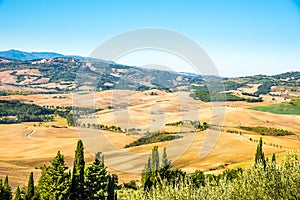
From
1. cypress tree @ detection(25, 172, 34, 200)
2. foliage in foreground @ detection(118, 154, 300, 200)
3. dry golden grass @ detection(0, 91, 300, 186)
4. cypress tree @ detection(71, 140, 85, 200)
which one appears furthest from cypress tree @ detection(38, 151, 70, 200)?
dry golden grass @ detection(0, 91, 300, 186)

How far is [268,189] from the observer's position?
1847 centimetres

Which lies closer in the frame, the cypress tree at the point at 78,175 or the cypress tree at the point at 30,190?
the cypress tree at the point at 30,190

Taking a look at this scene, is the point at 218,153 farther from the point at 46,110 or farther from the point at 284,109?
the point at 46,110

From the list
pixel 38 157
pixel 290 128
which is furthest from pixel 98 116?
pixel 290 128

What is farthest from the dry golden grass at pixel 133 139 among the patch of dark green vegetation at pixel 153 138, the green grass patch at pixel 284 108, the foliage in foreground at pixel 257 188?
the foliage in foreground at pixel 257 188

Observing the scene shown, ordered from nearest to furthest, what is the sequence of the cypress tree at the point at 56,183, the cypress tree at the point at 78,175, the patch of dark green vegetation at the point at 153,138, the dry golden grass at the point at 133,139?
the cypress tree at the point at 56,183 < the cypress tree at the point at 78,175 < the dry golden grass at the point at 133,139 < the patch of dark green vegetation at the point at 153,138

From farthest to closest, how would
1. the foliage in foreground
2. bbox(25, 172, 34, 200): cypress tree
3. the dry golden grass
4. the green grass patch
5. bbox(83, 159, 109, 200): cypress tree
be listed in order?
the green grass patch
the dry golden grass
bbox(83, 159, 109, 200): cypress tree
bbox(25, 172, 34, 200): cypress tree
the foliage in foreground

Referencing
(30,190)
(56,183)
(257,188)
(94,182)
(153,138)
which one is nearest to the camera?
(257,188)

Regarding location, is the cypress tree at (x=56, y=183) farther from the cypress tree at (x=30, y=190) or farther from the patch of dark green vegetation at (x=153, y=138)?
the patch of dark green vegetation at (x=153, y=138)

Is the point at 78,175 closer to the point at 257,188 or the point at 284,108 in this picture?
the point at 257,188

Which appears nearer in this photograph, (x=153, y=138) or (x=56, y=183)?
(x=56, y=183)

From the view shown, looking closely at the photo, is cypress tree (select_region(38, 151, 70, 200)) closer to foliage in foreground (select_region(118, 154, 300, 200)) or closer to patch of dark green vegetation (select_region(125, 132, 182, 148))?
foliage in foreground (select_region(118, 154, 300, 200))

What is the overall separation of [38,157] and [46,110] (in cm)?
8684

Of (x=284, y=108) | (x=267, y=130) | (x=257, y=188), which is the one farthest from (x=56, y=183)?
(x=284, y=108)
